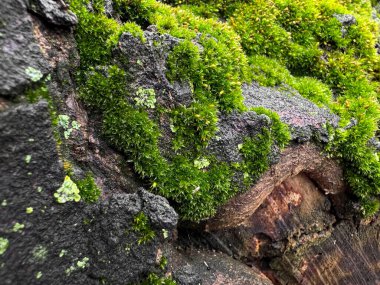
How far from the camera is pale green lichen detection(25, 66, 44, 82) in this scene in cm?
357

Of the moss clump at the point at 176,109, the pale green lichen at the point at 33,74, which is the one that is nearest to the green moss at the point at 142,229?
the moss clump at the point at 176,109

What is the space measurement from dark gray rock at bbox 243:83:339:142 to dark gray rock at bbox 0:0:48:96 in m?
3.28

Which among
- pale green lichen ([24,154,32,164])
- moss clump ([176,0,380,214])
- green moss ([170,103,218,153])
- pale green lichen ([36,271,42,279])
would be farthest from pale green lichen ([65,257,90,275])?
moss clump ([176,0,380,214])

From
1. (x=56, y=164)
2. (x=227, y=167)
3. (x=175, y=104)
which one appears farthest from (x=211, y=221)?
(x=56, y=164)

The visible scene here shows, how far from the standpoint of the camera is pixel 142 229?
4305 mm

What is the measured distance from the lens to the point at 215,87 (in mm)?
5465

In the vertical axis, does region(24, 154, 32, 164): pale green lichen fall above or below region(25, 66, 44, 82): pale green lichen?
below

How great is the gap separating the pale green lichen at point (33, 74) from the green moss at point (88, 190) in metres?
1.22

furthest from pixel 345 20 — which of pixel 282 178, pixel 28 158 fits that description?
pixel 28 158

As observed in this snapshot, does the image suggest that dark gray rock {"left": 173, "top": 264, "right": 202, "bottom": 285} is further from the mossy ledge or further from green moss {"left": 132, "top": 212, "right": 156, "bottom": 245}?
green moss {"left": 132, "top": 212, "right": 156, "bottom": 245}

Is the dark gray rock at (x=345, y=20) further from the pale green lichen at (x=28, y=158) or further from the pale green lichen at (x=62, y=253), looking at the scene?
the pale green lichen at (x=62, y=253)

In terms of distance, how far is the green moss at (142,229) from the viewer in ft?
14.0

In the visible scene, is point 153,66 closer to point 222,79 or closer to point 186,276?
point 222,79

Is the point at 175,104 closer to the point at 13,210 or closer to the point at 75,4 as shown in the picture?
the point at 75,4
